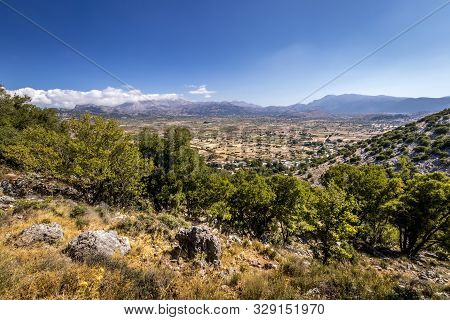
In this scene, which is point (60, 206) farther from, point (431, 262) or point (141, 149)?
point (431, 262)

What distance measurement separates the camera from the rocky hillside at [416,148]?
47.0 metres

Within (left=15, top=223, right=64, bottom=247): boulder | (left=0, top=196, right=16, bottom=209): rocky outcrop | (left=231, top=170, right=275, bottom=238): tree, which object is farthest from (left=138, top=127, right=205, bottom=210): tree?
(left=15, top=223, right=64, bottom=247): boulder

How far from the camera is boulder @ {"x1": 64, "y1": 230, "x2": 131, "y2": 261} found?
359 inches

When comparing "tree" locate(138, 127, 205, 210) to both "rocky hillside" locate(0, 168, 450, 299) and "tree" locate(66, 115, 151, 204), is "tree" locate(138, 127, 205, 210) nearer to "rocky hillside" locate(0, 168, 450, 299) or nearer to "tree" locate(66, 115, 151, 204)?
"tree" locate(66, 115, 151, 204)

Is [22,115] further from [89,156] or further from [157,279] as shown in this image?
[157,279]

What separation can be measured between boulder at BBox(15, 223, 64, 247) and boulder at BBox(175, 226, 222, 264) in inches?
208

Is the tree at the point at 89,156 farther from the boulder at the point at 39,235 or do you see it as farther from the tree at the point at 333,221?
the tree at the point at 333,221

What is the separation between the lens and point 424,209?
22938 mm

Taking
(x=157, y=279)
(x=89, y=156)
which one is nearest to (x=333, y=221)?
(x=157, y=279)

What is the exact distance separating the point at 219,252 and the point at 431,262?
23.4 metres

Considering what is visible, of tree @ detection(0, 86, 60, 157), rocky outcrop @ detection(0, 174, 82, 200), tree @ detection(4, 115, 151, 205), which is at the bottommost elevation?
rocky outcrop @ detection(0, 174, 82, 200)

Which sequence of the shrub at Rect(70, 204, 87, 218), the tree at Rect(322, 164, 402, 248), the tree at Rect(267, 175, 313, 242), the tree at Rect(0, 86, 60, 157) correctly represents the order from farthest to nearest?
the tree at Rect(0, 86, 60, 157)
the tree at Rect(322, 164, 402, 248)
the tree at Rect(267, 175, 313, 242)
the shrub at Rect(70, 204, 87, 218)

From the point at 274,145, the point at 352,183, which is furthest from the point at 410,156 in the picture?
the point at 274,145

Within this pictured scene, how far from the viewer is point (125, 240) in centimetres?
1147
